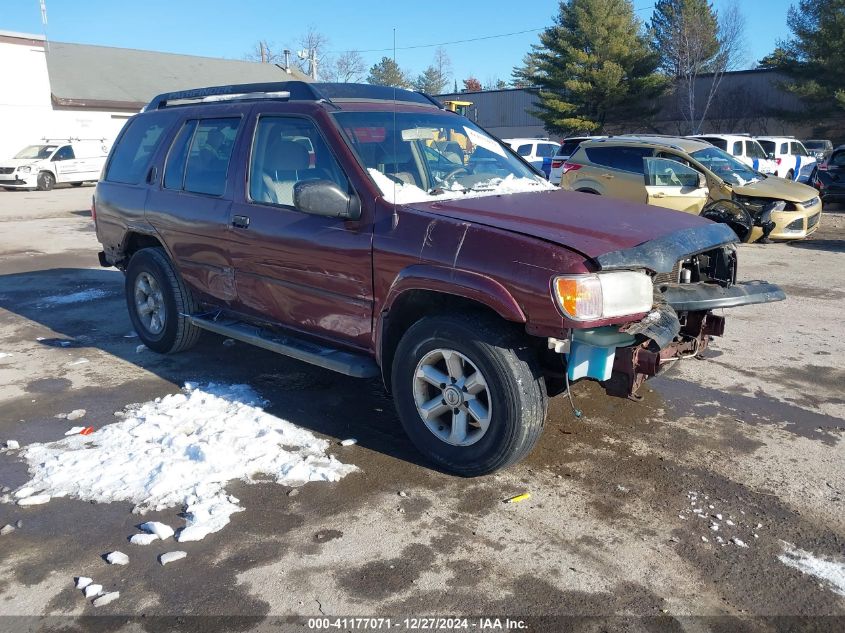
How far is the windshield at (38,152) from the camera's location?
2475 cm

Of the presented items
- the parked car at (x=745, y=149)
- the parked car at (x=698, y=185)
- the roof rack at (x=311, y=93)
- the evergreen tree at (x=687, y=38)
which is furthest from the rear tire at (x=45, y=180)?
the evergreen tree at (x=687, y=38)

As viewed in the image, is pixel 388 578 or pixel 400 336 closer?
pixel 388 578

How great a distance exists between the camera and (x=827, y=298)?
811 centimetres

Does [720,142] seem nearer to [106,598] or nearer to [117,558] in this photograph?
[117,558]

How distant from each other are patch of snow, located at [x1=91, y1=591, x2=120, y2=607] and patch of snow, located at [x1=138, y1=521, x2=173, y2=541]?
41 centimetres

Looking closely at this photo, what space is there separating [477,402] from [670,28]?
38745 millimetres

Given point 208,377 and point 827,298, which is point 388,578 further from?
point 827,298

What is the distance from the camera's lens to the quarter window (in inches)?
174

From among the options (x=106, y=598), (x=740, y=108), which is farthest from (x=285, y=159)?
(x=740, y=108)

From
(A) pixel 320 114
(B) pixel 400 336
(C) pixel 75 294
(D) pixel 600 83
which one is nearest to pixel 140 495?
(B) pixel 400 336

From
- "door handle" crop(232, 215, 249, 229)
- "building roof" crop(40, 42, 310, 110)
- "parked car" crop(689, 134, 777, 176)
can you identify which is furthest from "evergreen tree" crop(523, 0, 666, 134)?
"door handle" crop(232, 215, 249, 229)

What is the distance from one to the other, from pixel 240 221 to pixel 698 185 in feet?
29.6

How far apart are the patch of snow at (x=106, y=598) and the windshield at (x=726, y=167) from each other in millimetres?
11676

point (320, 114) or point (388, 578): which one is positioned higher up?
point (320, 114)
